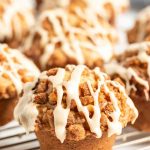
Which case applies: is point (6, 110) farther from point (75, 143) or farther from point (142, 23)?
point (142, 23)

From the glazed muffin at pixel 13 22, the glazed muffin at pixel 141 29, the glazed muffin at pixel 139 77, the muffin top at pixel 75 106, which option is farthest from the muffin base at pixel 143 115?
the glazed muffin at pixel 13 22

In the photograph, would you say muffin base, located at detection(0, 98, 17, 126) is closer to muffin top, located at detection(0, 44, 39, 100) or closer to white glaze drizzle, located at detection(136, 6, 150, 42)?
muffin top, located at detection(0, 44, 39, 100)

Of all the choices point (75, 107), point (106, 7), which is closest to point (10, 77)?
point (75, 107)

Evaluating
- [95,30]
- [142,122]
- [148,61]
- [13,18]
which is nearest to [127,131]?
[142,122]

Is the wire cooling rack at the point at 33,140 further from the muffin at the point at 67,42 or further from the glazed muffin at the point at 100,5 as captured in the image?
the glazed muffin at the point at 100,5

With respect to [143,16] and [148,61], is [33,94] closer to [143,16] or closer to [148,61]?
[148,61]
